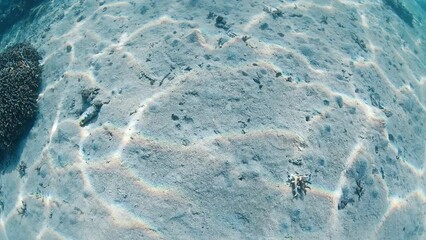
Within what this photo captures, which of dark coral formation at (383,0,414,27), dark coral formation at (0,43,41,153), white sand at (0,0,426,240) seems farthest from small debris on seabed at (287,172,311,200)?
dark coral formation at (383,0,414,27)

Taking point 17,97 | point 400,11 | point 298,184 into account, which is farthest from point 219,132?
point 400,11

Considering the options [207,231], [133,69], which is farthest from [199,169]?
[133,69]

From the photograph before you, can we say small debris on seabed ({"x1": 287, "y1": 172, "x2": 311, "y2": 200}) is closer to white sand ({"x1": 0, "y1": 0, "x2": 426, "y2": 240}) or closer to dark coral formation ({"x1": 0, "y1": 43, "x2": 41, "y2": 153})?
white sand ({"x1": 0, "y1": 0, "x2": 426, "y2": 240})

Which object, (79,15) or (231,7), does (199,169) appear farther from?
(79,15)

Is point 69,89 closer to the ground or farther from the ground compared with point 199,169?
closer to the ground

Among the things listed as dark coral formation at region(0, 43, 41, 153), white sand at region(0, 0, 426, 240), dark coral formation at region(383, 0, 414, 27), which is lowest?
dark coral formation at region(383, 0, 414, 27)

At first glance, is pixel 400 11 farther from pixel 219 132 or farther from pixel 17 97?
pixel 17 97
